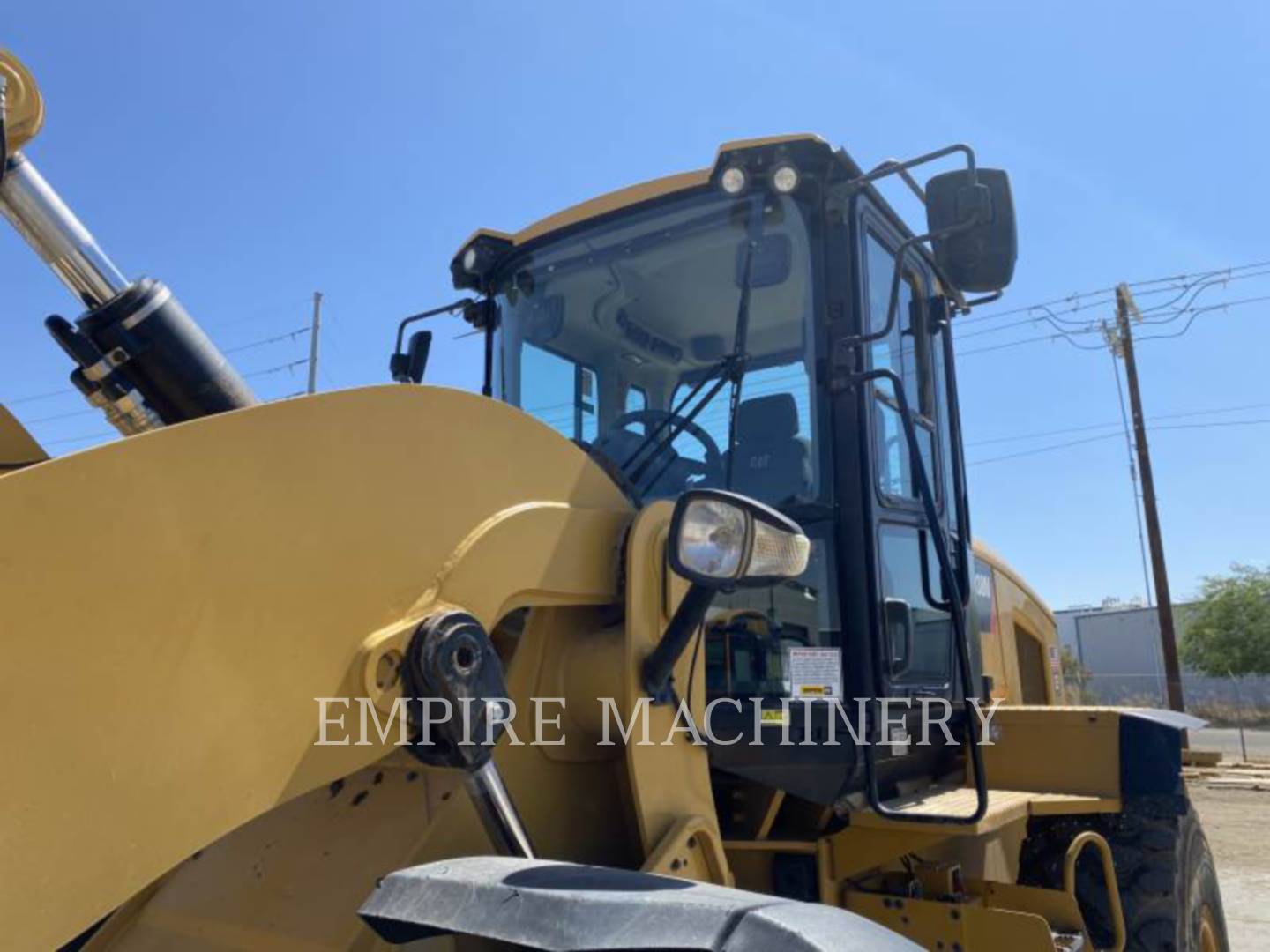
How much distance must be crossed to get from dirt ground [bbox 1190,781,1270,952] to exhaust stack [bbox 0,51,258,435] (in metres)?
6.86

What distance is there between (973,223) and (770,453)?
822mm

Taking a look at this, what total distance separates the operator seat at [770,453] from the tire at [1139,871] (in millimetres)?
1827

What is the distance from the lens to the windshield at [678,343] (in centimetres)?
303

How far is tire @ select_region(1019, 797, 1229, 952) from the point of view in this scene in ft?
12.0

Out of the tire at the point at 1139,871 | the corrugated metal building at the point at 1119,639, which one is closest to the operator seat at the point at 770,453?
the tire at the point at 1139,871

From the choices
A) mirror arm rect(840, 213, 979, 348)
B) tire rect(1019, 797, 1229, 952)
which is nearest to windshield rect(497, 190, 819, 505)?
mirror arm rect(840, 213, 979, 348)

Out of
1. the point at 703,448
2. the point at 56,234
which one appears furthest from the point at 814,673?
the point at 56,234

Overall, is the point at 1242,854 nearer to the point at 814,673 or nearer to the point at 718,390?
the point at 814,673

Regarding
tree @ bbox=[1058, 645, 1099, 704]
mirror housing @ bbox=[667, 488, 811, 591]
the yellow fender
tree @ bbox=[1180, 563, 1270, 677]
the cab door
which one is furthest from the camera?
tree @ bbox=[1180, 563, 1270, 677]

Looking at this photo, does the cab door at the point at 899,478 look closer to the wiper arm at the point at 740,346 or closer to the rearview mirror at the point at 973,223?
the rearview mirror at the point at 973,223

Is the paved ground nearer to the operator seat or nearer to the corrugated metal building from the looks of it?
the corrugated metal building

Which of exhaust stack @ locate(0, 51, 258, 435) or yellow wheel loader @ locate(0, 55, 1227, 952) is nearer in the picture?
yellow wheel loader @ locate(0, 55, 1227, 952)

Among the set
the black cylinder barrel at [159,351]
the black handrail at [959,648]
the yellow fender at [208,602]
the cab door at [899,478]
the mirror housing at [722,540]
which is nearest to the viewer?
the yellow fender at [208,602]

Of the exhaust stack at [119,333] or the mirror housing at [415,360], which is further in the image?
the mirror housing at [415,360]
